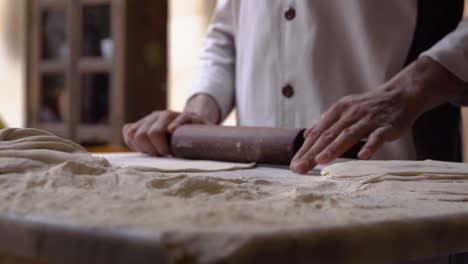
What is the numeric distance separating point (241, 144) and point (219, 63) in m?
0.73

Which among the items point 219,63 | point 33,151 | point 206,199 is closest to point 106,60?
point 219,63

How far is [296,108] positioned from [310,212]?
1.07 metres

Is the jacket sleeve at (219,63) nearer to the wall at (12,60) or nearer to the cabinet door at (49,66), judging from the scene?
the cabinet door at (49,66)

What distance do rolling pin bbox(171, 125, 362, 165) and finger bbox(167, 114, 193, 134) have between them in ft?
0.20

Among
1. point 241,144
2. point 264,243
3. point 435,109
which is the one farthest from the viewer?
point 435,109

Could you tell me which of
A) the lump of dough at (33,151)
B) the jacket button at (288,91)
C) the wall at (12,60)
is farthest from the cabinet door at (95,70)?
the lump of dough at (33,151)

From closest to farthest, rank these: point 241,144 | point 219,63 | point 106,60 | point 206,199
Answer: point 206,199 → point 241,144 → point 219,63 → point 106,60

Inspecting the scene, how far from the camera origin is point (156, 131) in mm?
1380

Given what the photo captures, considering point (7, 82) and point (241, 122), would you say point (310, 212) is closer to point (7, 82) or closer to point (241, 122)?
point (241, 122)

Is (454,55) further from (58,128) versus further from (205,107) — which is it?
(58,128)

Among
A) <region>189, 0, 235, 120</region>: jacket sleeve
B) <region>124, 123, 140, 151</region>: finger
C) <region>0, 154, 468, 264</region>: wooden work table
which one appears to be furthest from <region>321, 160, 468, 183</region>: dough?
<region>189, 0, 235, 120</region>: jacket sleeve

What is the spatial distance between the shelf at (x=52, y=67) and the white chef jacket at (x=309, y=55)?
257 cm

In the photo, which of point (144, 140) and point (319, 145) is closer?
point (319, 145)

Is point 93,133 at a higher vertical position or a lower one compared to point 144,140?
lower
